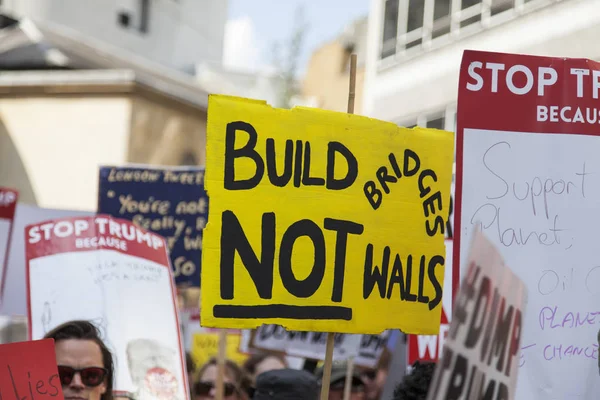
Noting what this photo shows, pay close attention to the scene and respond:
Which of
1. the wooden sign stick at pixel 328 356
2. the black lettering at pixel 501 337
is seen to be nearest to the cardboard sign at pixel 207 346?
the wooden sign stick at pixel 328 356

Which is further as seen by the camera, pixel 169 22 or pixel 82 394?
pixel 169 22

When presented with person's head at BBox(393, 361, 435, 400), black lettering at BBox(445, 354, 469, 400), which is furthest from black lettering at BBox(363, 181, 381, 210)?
black lettering at BBox(445, 354, 469, 400)

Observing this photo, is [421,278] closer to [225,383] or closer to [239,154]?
[239,154]

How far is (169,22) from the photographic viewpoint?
2725 centimetres

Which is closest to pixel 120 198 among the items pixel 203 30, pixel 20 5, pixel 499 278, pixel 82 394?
pixel 82 394

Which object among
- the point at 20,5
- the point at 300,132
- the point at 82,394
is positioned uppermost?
the point at 20,5

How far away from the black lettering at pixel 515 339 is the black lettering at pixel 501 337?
0.17 ft

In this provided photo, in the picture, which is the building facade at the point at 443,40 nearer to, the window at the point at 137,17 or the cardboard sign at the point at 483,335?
the cardboard sign at the point at 483,335

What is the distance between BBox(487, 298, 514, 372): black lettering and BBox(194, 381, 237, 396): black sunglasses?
3898mm

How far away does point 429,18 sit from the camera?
14.6 metres

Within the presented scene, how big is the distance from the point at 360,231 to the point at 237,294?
53 centimetres

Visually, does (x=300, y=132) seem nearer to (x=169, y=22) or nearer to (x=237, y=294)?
(x=237, y=294)

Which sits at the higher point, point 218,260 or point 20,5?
point 20,5

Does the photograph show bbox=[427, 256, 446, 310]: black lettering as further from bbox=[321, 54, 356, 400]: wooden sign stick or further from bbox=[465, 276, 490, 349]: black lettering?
bbox=[465, 276, 490, 349]: black lettering
